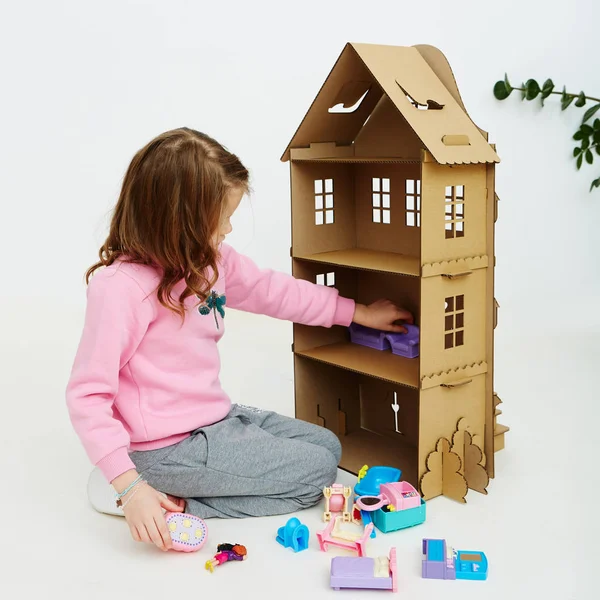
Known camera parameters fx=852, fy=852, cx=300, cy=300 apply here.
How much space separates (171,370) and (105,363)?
15 cm

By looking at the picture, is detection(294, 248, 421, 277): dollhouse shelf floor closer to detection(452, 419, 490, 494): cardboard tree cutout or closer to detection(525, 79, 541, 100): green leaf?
detection(452, 419, 490, 494): cardboard tree cutout

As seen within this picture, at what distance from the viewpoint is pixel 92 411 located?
4.38 ft

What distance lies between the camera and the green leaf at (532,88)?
3.02 meters

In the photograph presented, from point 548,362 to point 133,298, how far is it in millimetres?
1332

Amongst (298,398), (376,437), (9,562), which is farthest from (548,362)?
(9,562)

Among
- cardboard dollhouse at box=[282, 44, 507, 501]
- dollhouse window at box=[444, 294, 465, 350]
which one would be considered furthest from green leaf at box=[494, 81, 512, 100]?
dollhouse window at box=[444, 294, 465, 350]

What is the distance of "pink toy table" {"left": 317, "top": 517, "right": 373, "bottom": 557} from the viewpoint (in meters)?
1.33

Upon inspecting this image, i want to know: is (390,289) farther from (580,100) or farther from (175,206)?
(580,100)

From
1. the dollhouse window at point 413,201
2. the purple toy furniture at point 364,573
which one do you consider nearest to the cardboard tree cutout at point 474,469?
the purple toy furniture at point 364,573

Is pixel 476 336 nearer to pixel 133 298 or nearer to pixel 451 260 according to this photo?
pixel 451 260

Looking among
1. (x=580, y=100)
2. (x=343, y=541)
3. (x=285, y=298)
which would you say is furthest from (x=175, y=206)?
(x=580, y=100)

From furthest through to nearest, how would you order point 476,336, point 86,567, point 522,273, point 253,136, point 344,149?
1. point 522,273
2. point 253,136
3. point 344,149
4. point 476,336
5. point 86,567

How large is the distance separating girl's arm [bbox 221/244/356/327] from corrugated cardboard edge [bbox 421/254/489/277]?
0.28 meters

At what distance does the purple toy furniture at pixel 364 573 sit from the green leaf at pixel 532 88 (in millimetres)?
2178
